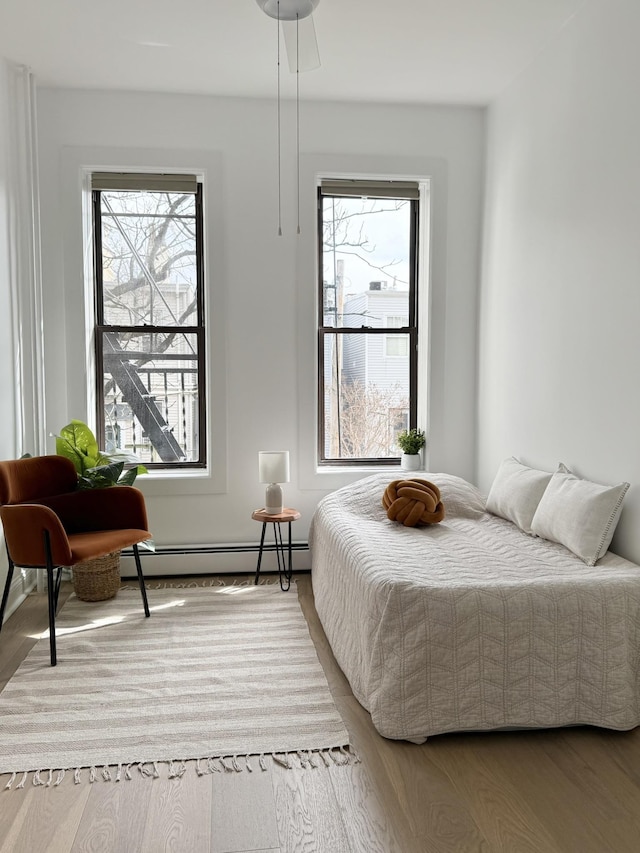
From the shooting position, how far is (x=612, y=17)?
9.40ft

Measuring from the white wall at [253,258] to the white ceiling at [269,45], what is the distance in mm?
168

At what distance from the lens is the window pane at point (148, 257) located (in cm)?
425

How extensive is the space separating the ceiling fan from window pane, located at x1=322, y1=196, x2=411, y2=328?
1.38m

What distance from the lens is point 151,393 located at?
432cm

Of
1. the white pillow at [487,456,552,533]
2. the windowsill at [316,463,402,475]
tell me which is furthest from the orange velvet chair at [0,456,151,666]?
the white pillow at [487,456,552,533]

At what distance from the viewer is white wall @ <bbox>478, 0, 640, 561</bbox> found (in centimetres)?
277

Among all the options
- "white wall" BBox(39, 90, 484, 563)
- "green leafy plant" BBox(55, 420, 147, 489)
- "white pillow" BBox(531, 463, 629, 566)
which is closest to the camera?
"white pillow" BBox(531, 463, 629, 566)

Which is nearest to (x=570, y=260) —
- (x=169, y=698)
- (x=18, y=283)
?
(x=169, y=698)

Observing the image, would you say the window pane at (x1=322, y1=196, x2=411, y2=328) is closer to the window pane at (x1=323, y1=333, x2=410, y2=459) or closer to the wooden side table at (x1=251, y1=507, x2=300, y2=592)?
the window pane at (x1=323, y1=333, x2=410, y2=459)

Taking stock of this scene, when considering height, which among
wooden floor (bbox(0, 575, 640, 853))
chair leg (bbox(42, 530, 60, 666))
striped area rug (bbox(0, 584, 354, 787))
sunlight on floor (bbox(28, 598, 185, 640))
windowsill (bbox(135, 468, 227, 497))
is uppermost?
windowsill (bbox(135, 468, 227, 497))

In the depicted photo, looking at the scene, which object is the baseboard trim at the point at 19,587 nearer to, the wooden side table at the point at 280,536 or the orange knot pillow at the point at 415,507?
the wooden side table at the point at 280,536

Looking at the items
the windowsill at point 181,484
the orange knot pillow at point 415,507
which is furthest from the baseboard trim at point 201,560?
the orange knot pillow at point 415,507

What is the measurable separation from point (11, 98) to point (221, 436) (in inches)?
85.1

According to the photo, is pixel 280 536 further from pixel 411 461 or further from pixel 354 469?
pixel 411 461
